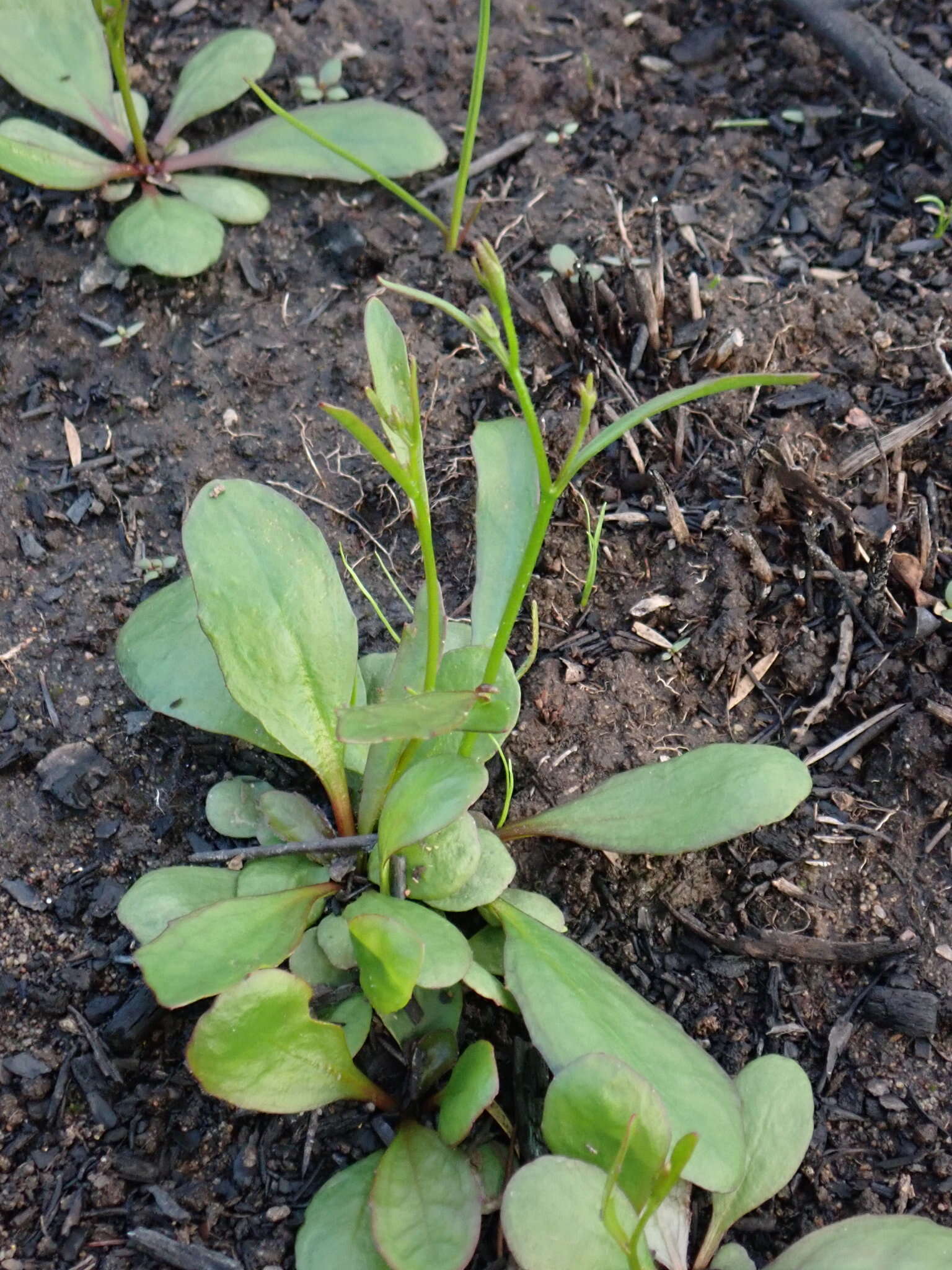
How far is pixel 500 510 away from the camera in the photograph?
1.90 metres

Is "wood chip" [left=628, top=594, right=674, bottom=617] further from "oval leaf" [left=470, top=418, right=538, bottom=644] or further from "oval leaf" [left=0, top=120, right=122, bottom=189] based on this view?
"oval leaf" [left=0, top=120, right=122, bottom=189]

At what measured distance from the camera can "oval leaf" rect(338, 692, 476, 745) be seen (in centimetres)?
133

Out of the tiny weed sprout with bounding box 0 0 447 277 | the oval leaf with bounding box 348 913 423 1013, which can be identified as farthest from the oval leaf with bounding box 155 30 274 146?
the oval leaf with bounding box 348 913 423 1013

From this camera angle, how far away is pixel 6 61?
2568mm

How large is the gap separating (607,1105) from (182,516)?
137 cm

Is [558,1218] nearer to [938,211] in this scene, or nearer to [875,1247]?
[875,1247]

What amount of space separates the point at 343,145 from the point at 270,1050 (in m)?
2.01

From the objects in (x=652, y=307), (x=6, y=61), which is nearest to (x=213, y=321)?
(x=6, y=61)

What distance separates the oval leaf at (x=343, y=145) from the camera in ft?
8.46

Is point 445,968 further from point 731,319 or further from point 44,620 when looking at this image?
point 731,319

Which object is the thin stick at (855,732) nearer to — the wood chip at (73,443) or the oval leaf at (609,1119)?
the oval leaf at (609,1119)

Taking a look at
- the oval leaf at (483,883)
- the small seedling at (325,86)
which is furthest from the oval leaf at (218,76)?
the oval leaf at (483,883)

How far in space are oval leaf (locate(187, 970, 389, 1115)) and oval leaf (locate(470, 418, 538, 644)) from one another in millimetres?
688

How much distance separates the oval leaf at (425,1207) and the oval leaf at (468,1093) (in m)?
0.04
